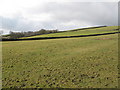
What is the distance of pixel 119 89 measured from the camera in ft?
18.2

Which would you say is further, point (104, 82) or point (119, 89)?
point (104, 82)

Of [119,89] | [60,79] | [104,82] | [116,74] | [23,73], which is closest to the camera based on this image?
[119,89]

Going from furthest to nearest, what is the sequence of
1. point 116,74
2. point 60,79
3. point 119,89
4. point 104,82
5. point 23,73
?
A: point 23,73 < point 116,74 < point 60,79 < point 104,82 < point 119,89

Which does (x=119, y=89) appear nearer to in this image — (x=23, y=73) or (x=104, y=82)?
(x=104, y=82)

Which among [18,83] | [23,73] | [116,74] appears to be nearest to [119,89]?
[116,74]

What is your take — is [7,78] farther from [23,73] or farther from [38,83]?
[38,83]

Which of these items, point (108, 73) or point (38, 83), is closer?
point (38, 83)

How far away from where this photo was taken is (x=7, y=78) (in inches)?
276

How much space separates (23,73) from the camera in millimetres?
7828

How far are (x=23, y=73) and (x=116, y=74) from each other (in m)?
7.79

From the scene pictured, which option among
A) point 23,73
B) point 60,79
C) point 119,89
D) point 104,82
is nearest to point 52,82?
point 60,79

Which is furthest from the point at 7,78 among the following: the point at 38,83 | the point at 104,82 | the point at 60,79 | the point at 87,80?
the point at 104,82

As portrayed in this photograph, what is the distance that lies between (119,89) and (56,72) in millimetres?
4656

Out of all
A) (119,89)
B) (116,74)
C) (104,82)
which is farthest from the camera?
(116,74)
